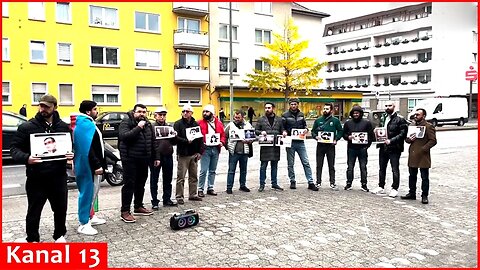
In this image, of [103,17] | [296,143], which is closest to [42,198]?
[296,143]

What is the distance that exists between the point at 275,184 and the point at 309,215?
2.34 m

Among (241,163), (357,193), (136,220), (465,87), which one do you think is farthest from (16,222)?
(465,87)

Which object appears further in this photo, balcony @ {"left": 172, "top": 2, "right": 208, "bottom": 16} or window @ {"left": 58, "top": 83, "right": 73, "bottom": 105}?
balcony @ {"left": 172, "top": 2, "right": 208, "bottom": 16}

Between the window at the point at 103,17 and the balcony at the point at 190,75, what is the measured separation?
6.45 meters

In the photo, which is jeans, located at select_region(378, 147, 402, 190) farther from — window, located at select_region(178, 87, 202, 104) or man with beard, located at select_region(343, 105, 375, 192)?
window, located at select_region(178, 87, 202, 104)

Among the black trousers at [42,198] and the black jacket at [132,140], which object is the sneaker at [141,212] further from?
the black trousers at [42,198]

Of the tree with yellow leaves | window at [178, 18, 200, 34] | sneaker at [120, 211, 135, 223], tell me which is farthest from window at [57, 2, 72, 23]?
sneaker at [120, 211, 135, 223]

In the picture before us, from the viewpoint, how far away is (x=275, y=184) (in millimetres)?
9602

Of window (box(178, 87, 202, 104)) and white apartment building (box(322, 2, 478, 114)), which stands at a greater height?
white apartment building (box(322, 2, 478, 114))

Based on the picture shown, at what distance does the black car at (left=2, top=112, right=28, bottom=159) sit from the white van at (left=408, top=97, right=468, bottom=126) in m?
33.7

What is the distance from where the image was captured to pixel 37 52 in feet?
104

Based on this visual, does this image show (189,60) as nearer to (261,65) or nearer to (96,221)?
(261,65)

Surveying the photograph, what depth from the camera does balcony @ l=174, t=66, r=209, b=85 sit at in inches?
1458

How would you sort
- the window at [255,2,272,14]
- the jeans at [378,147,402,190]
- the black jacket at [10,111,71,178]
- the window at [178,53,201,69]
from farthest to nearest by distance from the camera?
the window at [255,2,272,14] < the window at [178,53,201,69] < the jeans at [378,147,402,190] < the black jacket at [10,111,71,178]
